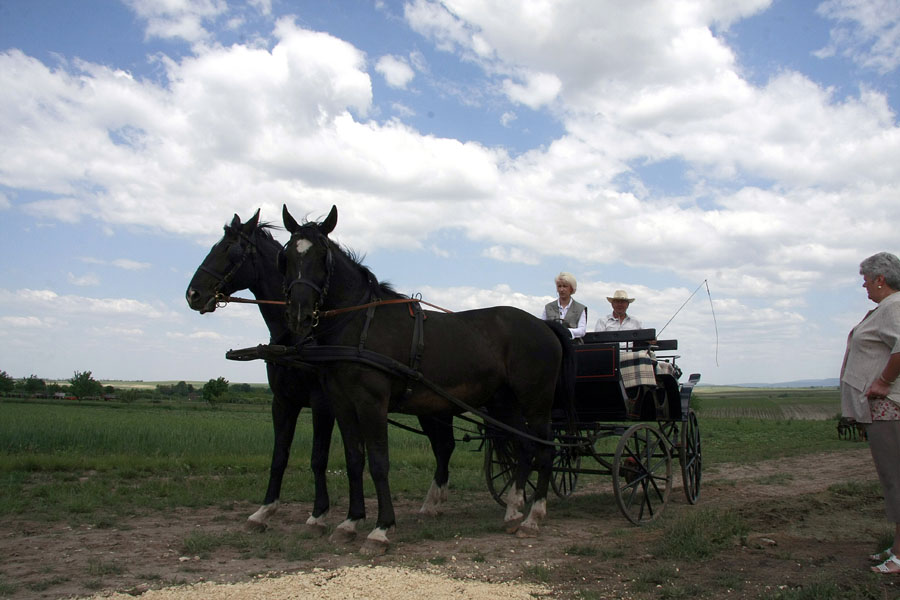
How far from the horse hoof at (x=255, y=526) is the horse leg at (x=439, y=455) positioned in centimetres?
199

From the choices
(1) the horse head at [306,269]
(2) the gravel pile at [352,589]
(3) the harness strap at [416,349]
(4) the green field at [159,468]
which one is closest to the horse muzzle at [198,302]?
(1) the horse head at [306,269]

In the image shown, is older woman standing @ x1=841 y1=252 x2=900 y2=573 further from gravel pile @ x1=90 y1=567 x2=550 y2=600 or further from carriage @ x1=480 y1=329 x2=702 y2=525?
gravel pile @ x1=90 y1=567 x2=550 y2=600

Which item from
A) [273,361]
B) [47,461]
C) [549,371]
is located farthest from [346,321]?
[47,461]

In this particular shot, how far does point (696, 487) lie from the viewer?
29.3 ft

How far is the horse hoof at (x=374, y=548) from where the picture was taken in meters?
5.62

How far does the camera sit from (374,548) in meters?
5.68

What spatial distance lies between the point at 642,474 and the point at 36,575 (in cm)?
584

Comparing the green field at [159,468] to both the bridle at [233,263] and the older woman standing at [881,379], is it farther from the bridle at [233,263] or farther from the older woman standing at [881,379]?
the older woman standing at [881,379]

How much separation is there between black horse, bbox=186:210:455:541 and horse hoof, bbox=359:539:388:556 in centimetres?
91

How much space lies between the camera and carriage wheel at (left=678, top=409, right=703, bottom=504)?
8297 mm

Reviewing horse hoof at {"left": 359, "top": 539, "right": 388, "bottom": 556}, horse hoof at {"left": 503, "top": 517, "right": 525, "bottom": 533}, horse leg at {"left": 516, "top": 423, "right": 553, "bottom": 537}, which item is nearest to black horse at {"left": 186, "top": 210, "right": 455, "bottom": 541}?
horse hoof at {"left": 359, "top": 539, "right": 388, "bottom": 556}

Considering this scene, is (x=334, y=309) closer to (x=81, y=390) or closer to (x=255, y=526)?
(x=255, y=526)

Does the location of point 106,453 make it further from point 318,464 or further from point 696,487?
point 696,487

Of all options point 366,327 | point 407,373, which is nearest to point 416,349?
point 407,373
